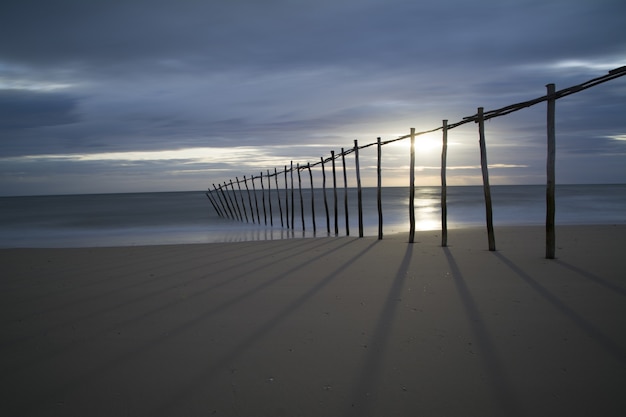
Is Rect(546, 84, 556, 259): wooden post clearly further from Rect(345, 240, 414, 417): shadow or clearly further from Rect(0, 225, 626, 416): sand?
Rect(345, 240, 414, 417): shadow

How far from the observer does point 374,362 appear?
8.96 feet

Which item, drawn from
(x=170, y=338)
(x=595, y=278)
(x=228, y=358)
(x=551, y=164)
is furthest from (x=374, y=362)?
(x=551, y=164)

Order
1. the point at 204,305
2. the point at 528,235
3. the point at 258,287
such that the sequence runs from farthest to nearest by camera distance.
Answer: the point at 528,235 → the point at 258,287 → the point at 204,305

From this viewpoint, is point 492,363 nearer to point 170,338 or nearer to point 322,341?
point 322,341

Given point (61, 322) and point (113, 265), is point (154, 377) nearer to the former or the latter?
point (61, 322)

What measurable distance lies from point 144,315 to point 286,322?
4.38ft

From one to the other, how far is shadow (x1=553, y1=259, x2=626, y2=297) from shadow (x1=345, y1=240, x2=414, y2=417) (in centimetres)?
207

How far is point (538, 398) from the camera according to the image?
225 centimetres

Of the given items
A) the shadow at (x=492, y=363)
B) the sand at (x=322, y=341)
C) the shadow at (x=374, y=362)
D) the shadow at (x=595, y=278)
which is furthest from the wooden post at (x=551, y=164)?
the shadow at (x=374, y=362)

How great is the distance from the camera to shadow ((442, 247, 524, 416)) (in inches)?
86.7

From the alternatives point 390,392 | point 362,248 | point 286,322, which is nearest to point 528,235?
point 362,248

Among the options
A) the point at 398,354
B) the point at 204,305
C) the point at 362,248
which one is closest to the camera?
the point at 398,354

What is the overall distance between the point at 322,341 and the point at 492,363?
3.77 ft

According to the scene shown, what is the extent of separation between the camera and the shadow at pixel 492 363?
2203 mm
